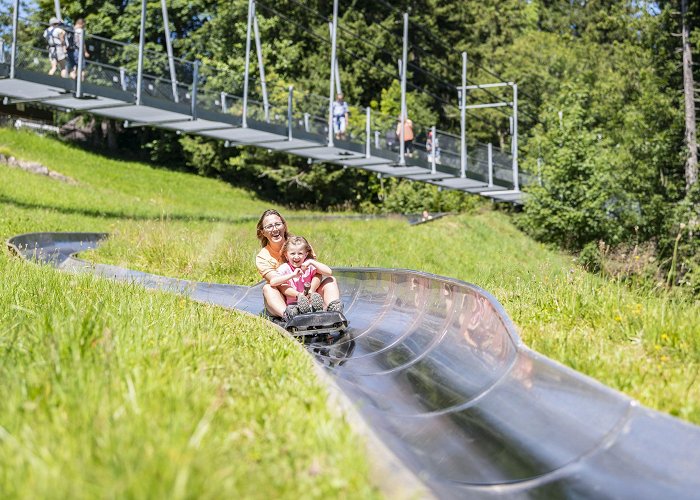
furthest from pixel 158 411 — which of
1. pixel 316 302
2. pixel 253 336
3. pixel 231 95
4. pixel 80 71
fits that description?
pixel 231 95

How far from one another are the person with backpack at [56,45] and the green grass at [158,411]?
36.4 feet

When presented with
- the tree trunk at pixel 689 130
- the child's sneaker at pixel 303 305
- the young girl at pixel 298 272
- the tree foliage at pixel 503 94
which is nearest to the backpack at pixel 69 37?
the tree foliage at pixel 503 94

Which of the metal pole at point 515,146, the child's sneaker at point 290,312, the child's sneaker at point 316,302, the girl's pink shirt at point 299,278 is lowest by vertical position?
the child's sneaker at point 290,312

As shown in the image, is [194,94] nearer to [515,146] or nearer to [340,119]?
[340,119]

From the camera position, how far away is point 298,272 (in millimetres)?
7621

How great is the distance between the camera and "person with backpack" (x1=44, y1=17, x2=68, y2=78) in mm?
16250

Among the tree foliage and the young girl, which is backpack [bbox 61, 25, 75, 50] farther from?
the young girl

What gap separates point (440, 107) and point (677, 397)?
42.5 metres

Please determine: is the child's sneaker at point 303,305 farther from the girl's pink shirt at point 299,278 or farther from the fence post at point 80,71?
the fence post at point 80,71

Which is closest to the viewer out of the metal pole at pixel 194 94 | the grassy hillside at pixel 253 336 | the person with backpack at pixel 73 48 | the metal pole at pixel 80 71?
the grassy hillside at pixel 253 336

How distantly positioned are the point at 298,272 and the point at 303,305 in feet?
1.66

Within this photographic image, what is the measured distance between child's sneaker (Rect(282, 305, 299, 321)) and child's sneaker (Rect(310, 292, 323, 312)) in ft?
0.51

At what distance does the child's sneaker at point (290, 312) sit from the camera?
280 inches

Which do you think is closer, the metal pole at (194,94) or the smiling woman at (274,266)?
the smiling woman at (274,266)
